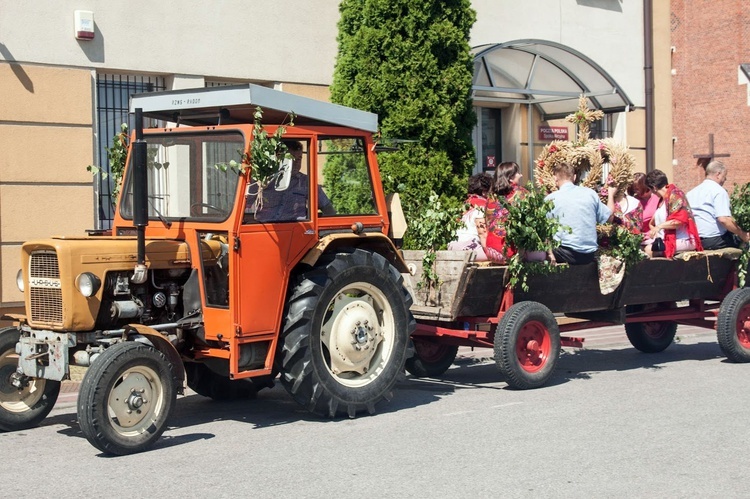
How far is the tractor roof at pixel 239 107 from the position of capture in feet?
24.9

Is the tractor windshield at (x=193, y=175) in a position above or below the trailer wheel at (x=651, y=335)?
above

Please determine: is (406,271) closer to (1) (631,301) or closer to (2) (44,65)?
(1) (631,301)

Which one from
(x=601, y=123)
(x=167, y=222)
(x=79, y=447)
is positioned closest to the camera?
(x=79, y=447)

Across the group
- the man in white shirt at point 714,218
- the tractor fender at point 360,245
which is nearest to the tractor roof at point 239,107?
the tractor fender at point 360,245

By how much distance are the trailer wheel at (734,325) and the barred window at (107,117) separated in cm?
676

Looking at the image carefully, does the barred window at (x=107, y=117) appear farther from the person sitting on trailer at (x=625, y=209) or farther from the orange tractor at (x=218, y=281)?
the person sitting on trailer at (x=625, y=209)

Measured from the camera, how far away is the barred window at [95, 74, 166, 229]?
1225 centimetres

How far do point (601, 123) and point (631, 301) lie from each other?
8.26 m

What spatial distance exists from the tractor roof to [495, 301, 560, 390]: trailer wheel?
6.73 feet

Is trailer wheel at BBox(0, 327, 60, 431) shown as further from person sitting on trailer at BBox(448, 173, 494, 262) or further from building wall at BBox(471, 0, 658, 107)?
building wall at BBox(471, 0, 658, 107)

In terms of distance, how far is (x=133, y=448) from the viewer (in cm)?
692

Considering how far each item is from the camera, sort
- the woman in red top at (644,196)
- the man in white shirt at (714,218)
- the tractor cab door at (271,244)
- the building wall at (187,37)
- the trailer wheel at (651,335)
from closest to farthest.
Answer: the tractor cab door at (271,244)
the man in white shirt at (714,218)
the building wall at (187,37)
the trailer wheel at (651,335)
the woman in red top at (644,196)

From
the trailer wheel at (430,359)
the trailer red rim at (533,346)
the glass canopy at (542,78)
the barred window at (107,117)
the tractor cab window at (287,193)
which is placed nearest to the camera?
the tractor cab window at (287,193)

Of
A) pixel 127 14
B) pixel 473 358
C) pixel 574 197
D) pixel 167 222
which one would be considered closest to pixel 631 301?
pixel 574 197
